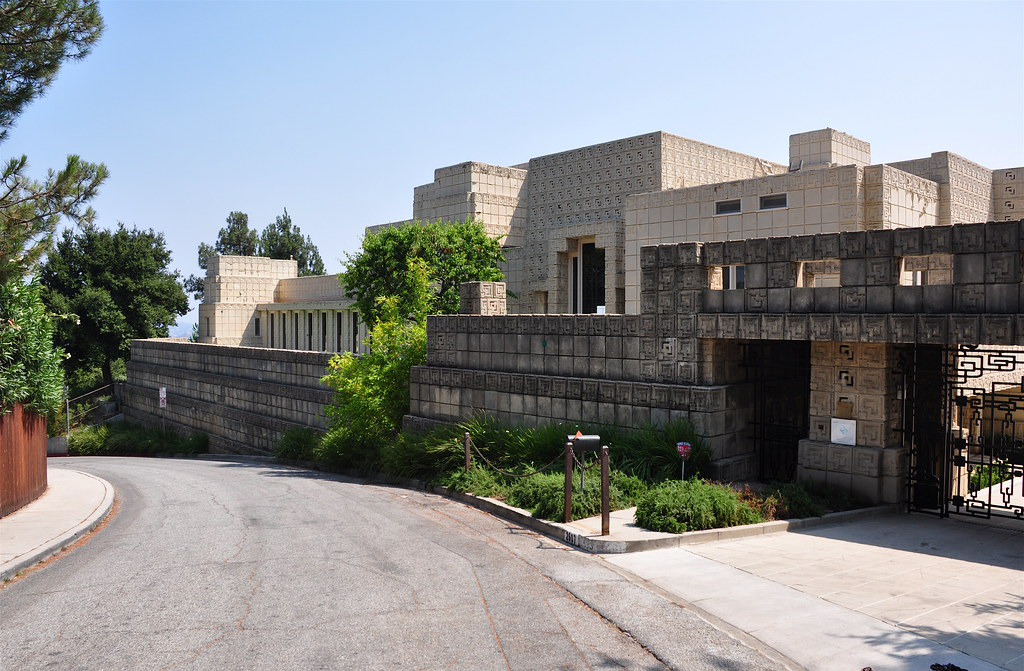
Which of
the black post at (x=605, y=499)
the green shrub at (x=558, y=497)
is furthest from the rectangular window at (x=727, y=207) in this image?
the black post at (x=605, y=499)

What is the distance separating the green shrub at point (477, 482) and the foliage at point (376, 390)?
15.0 ft

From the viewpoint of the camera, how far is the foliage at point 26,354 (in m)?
14.4

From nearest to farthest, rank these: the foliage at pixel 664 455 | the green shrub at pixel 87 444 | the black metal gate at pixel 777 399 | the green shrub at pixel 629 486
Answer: the green shrub at pixel 629 486 < the foliage at pixel 664 455 < the black metal gate at pixel 777 399 < the green shrub at pixel 87 444

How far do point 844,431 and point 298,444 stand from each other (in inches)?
654

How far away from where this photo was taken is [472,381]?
1742cm

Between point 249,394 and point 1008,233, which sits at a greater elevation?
point 1008,233

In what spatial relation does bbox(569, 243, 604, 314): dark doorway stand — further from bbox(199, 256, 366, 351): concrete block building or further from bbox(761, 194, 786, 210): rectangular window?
bbox(199, 256, 366, 351): concrete block building

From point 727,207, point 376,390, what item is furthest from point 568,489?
point 727,207

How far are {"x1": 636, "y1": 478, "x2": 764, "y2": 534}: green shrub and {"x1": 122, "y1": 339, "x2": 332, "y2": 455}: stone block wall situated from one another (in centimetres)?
1540

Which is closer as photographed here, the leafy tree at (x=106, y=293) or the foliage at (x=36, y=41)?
the foliage at (x=36, y=41)

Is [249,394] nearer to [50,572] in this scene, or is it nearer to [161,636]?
[50,572]

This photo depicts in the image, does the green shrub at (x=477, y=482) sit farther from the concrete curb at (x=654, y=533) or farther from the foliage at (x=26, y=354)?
the foliage at (x=26, y=354)

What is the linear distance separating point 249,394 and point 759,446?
70.1 feet

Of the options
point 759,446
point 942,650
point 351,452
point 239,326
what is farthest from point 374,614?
point 239,326
